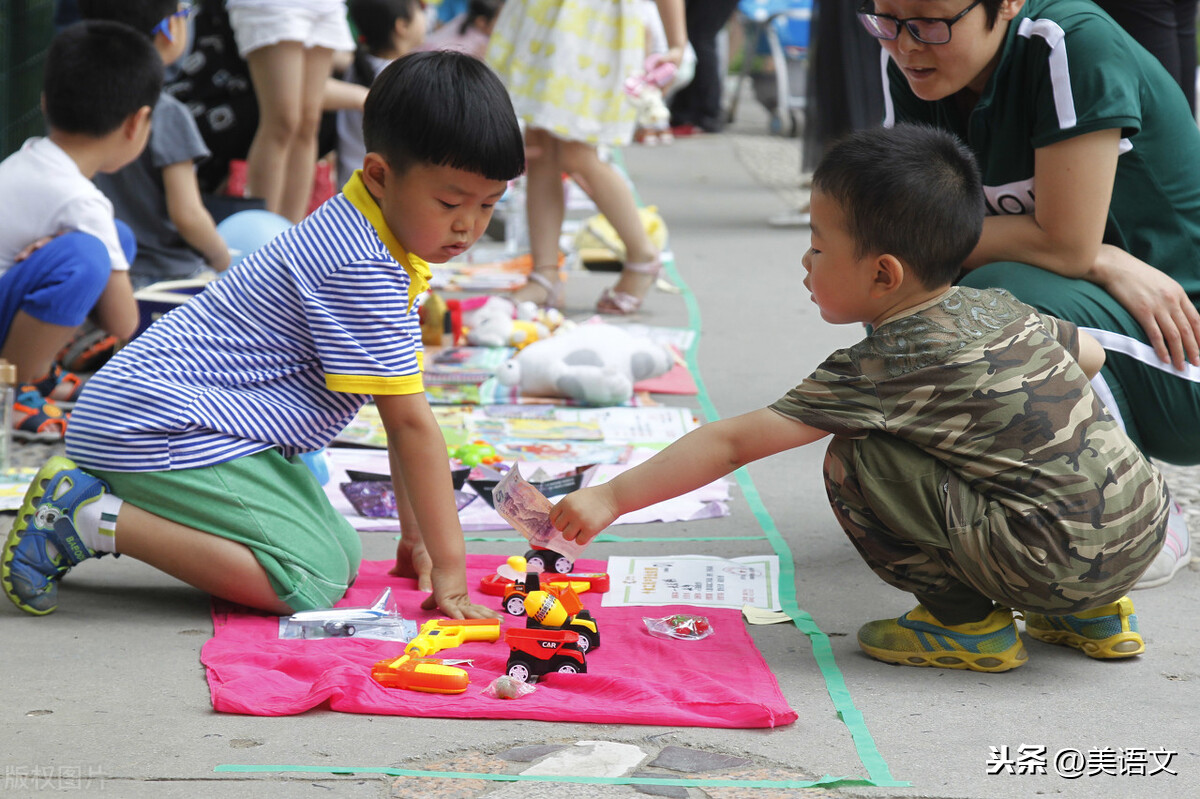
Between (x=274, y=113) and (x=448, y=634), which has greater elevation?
(x=274, y=113)

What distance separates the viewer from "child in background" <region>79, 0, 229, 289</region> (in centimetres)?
389

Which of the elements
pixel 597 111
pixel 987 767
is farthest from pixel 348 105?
pixel 987 767

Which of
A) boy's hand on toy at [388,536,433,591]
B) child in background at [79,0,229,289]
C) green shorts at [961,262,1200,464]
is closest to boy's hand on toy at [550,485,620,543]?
boy's hand on toy at [388,536,433,591]

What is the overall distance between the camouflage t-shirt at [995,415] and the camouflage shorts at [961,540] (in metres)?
0.02

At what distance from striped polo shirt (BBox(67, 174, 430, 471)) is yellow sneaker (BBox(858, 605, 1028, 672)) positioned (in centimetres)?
88

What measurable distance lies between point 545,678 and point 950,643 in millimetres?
640

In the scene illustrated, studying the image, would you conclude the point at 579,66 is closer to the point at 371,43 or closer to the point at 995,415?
the point at 371,43

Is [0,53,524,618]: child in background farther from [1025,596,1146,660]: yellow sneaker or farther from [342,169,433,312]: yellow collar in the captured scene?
[1025,596,1146,660]: yellow sneaker

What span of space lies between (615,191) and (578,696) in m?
2.98

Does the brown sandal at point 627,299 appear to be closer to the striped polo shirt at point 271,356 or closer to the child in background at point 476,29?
the striped polo shirt at point 271,356

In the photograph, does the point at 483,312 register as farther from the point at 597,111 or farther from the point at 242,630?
the point at 242,630

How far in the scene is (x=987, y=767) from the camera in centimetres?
164

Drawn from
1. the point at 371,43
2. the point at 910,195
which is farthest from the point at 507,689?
the point at 371,43

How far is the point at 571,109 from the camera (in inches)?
173
